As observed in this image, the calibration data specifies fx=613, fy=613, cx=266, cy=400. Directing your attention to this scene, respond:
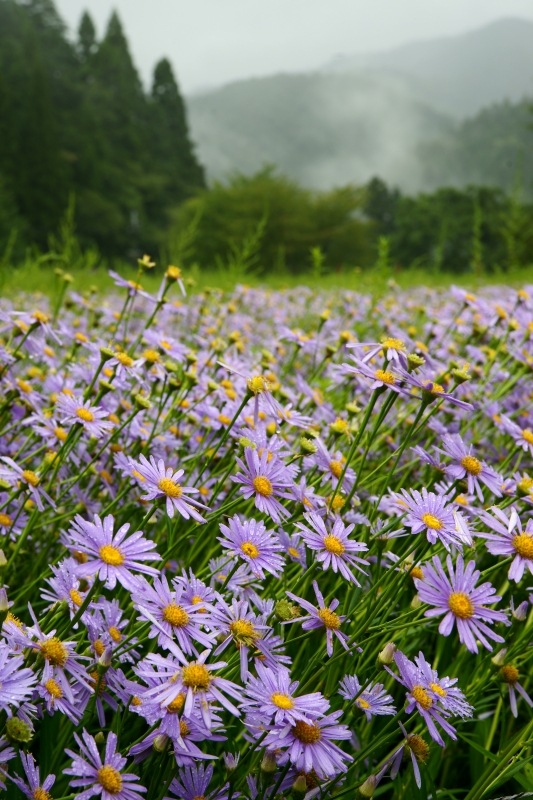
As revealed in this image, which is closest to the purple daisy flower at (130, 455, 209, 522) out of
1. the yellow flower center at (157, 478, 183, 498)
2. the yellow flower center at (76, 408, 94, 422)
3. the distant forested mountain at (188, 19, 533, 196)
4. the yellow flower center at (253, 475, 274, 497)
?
the yellow flower center at (157, 478, 183, 498)

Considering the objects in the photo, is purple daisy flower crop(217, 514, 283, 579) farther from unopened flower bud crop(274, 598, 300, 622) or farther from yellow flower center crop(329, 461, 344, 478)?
yellow flower center crop(329, 461, 344, 478)

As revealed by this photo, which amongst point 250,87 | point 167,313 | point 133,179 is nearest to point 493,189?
point 133,179

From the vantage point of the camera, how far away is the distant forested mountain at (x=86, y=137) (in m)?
27.5

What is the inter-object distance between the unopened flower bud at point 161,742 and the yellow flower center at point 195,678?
0.25 ft

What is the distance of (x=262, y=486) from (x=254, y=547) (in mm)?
130

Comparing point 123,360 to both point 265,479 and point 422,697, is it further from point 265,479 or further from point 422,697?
point 422,697

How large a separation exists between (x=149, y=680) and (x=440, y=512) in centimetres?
53

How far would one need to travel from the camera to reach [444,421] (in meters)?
2.01

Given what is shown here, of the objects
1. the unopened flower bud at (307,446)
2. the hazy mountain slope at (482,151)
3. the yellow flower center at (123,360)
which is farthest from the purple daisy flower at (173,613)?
the hazy mountain slope at (482,151)

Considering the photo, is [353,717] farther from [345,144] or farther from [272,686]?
[345,144]

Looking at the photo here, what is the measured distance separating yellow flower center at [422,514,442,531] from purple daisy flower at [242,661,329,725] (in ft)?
1.03

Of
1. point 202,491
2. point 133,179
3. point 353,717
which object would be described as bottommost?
point 353,717

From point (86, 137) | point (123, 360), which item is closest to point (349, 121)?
point (86, 137)

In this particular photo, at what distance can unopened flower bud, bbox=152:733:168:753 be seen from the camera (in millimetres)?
778
